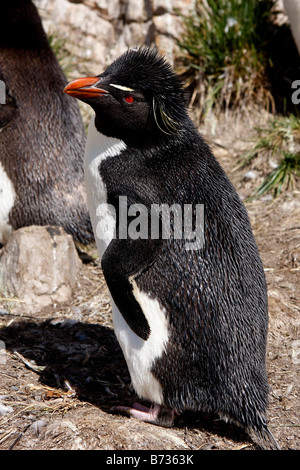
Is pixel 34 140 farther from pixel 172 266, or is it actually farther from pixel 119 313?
pixel 172 266

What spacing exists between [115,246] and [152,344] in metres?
0.40

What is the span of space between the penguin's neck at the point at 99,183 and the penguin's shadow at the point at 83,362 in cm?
66

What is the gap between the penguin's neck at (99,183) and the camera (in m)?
2.48

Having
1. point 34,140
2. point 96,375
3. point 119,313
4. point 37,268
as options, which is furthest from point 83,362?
point 34,140

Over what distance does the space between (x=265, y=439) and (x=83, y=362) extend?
3.43ft

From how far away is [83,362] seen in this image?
9.96ft

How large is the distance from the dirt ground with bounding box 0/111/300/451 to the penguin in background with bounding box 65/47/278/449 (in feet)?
0.49

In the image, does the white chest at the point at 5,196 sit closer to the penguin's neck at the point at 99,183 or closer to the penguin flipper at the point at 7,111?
the penguin flipper at the point at 7,111

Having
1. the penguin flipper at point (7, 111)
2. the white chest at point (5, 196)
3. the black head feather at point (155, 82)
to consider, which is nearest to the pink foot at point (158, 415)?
the black head feather at point (155, 82)

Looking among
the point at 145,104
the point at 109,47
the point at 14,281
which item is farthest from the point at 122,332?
the point at 109,47

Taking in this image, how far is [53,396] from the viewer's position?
2.67 m

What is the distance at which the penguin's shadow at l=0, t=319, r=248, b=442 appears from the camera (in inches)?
102

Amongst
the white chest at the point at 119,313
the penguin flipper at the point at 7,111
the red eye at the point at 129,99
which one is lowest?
the white chest at the point at 119,313
